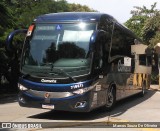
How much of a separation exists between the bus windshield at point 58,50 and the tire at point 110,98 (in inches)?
78.4

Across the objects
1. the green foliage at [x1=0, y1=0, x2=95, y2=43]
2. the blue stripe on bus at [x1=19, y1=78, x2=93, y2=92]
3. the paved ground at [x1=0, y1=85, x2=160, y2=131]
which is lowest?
the paved ground at [x1=0, y1=85, x2=160, y2=131]

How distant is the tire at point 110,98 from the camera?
1282cm

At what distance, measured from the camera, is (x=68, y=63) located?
11.2m

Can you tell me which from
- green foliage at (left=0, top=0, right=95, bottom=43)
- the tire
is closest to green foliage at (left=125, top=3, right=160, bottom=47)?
green foliage at (left=0, top=0, right=95, bottom=43)

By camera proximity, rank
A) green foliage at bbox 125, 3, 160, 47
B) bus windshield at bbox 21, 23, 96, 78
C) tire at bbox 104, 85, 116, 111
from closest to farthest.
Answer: bus windshield at bbox 21, 23, 96, 78
tire at bbox 104, 85, 116, 111
green foliage at bbox 125, 3, 160, 47

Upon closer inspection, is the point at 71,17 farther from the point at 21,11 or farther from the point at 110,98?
the point at 21,11

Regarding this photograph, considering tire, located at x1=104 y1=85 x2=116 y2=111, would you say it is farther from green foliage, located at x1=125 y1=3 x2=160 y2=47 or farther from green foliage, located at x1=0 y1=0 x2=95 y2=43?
green foliage, located at x1=125 y1=3 x2=160 y2=47

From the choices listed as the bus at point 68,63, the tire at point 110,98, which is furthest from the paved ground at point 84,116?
the bus at point 68,63

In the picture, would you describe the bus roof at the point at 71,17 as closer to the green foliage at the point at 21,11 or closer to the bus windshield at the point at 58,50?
the bus windshield at the point at 58,50

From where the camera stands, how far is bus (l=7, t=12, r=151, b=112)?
1105 cm

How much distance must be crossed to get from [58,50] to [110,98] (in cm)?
270

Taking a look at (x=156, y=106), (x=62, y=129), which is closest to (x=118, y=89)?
(x=156, y=106)

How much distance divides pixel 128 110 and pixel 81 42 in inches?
131

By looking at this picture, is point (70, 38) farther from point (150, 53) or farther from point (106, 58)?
point (150, 53)
